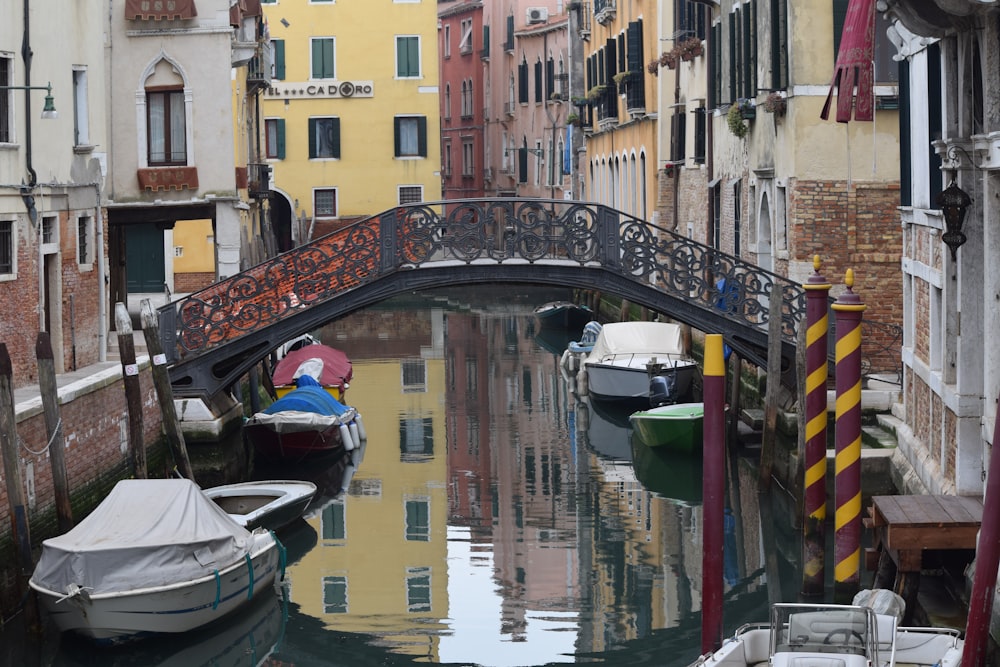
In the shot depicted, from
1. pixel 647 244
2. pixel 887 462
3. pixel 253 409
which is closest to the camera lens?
Result: pixel 887 462

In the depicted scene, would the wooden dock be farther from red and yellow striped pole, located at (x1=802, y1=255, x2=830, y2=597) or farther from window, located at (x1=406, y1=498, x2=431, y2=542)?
window, located at (x1=406, y1=498, x2=431, y2=542)

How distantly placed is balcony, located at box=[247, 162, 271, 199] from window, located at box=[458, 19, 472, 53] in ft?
81.0

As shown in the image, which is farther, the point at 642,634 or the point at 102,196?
the point at 102,196

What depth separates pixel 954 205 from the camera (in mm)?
10219

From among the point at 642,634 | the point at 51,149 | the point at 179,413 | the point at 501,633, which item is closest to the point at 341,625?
the point at 501,633

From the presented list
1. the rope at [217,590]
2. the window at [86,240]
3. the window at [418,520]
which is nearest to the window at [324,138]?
the window at [86,240]

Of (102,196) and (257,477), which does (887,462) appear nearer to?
(257,477)

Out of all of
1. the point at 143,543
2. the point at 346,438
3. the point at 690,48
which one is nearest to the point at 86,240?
the point at 346,438

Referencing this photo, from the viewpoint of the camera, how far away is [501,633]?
1190cm

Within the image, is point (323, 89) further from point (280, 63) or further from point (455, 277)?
point (455, 277)

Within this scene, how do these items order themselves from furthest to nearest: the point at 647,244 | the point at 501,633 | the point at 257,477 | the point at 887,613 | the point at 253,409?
the point at 253,409 → the point at 257,477 → the point at 647,244 → the point at 501,633 → the point at 887,613

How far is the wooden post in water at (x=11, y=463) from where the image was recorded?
35.8ft

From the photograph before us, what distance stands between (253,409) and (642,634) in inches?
364

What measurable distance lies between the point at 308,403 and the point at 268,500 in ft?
12.9
